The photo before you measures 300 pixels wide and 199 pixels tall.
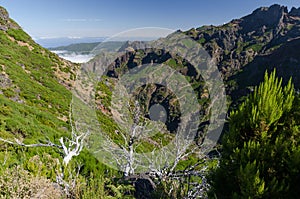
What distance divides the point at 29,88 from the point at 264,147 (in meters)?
22.1

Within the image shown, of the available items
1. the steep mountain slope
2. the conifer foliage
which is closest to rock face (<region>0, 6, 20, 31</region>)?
the steep mountain slope

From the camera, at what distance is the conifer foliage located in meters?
3.17

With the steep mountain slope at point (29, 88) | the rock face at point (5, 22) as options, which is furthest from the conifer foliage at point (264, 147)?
the rock face at point (5, 22)

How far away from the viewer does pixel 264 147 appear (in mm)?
3365

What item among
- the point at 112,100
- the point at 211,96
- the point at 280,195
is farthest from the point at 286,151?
the point at 211,96

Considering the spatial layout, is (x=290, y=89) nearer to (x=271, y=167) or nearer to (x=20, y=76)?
(x=271, y=167)

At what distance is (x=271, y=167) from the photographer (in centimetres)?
335

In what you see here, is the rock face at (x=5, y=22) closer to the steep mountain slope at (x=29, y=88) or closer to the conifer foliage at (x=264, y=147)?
the steep mountain slope at (x=29, y=88)

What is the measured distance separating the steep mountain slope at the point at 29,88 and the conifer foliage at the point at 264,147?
9152mm

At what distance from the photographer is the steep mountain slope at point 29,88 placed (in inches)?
523

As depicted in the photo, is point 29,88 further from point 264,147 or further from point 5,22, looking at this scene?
point 264,147

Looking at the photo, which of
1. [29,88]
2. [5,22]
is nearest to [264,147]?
[29,88]

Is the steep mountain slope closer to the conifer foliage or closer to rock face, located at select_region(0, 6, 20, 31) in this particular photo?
rock face, located at select_region(0, 6, 20, 31)

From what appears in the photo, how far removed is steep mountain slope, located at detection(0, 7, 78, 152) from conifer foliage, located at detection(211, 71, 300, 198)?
30.0 ft
